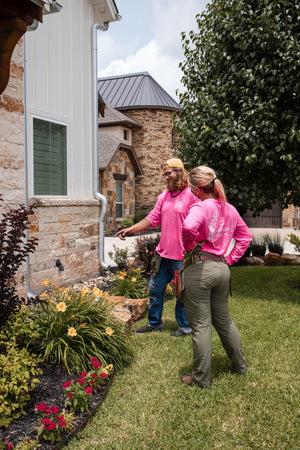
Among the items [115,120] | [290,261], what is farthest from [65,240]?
[115,120]

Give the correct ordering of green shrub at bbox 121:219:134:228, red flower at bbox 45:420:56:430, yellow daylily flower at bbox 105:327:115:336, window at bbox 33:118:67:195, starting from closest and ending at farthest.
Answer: red flower at bbox 45:420:56:430, yellow daylily flower at bbox 105:327:115:336, window at bbox 33:118:67:195, green shrub at bbox 121:219:134:228

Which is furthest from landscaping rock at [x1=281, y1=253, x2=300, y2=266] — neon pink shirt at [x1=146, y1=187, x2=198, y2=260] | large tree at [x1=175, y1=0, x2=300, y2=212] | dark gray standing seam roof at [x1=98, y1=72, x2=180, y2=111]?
dark gray standing seam roof at [x1=98, y1=72, x2=180, y2=111]

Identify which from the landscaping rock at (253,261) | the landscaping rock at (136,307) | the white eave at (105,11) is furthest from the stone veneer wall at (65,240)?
the landscaping rock at (253,261)

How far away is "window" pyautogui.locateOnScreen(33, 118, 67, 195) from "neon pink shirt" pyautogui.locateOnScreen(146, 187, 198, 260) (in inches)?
113

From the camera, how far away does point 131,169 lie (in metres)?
20.9

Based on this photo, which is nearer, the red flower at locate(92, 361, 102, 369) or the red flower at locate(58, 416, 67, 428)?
the red flower at locate(58, 416, 67, 428)

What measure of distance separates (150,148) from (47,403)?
813 inches

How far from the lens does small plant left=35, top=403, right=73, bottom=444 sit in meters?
2.42

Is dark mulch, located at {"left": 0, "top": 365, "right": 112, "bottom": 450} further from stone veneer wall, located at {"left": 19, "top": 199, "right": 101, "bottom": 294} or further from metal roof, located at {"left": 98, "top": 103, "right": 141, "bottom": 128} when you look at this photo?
metal roof, located at {"left": 98, "top": 103, "right": 141, "bottom": 128}

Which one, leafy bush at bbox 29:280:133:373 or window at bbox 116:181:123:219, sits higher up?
window at bbox 116:181:123:219

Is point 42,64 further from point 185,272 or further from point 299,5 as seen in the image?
point 185,272

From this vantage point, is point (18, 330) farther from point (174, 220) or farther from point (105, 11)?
point (105, 11)

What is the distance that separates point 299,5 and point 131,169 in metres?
15.3

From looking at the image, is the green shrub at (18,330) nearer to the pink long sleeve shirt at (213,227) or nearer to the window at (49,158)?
the pink long sleeve shirt at (213,227)
